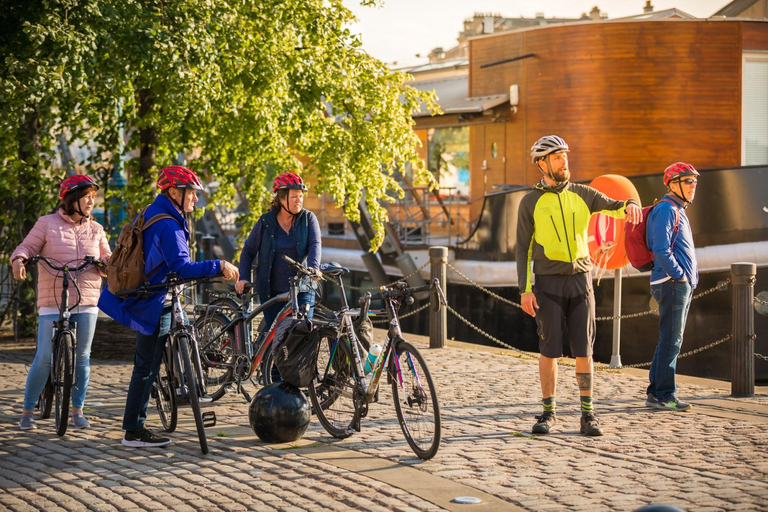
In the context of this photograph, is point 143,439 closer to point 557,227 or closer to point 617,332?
point 557,227

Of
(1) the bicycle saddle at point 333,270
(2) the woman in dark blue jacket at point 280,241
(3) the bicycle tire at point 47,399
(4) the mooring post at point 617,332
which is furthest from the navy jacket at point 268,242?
(4) the mooring post at point 617,332

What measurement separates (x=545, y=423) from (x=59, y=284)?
3.72m

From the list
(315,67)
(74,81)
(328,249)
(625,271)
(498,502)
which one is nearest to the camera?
(498,502)

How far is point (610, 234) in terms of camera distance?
11.1 meters

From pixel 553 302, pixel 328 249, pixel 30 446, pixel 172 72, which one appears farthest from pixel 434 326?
pixel 328 249

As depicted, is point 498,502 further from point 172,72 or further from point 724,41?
point 724,41

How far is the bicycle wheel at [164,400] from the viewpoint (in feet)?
22.7

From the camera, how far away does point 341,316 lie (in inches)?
267

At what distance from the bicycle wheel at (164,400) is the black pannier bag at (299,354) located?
0.78 metres

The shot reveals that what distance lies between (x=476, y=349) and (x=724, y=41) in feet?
28.0

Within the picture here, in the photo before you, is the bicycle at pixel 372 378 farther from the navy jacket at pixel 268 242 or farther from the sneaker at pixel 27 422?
the sneaker at pixel 27 422

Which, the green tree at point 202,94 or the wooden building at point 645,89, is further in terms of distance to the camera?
the wooden building at point 645,89

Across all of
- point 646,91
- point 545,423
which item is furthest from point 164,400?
point 646,91

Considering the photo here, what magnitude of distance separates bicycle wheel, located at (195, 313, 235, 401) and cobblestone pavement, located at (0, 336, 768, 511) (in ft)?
0.70
